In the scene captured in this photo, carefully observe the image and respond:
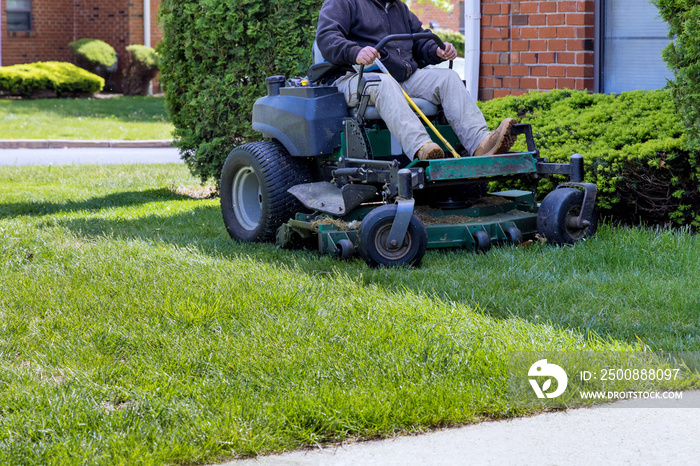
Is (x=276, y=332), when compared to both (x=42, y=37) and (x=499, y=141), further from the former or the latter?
(x=42, y=37)

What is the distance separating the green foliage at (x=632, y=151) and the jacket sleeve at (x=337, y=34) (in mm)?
1556

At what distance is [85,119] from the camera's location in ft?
58.4

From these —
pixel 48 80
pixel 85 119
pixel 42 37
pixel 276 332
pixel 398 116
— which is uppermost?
pixel 42 37

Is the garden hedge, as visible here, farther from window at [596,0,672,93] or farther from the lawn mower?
window at [596,0,672,93]

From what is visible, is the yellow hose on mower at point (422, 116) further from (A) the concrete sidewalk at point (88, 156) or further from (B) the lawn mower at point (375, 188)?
(A) the concrete sidewalk at point (88, 156)

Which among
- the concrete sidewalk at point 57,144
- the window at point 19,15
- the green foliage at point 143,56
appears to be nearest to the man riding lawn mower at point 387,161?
the concrete sidewalk at point 57,144

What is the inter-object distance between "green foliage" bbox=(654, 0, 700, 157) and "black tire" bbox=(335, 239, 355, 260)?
2.14 metres

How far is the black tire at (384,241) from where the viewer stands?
486 cm

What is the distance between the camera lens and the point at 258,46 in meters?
8.20

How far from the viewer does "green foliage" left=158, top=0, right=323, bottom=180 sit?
26.7ft

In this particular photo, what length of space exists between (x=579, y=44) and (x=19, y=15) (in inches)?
851

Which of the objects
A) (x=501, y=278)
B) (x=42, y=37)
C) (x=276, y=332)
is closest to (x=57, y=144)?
(x=501, y=278)

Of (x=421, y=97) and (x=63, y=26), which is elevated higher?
(x=63, y=26)

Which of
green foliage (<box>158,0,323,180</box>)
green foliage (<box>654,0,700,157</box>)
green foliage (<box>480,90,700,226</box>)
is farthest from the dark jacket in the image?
green foliage (<box>158,0,323,180</box>)
